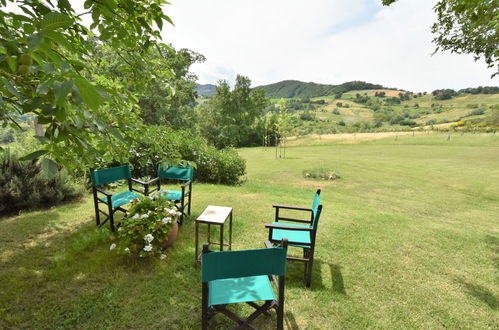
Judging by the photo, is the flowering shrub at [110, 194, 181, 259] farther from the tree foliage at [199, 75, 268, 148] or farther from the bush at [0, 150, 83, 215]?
the tree foliage at [199, 75, 268, 148]

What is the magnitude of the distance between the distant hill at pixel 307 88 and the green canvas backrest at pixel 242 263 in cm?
14595

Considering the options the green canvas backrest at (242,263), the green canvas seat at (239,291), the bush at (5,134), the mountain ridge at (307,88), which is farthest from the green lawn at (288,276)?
the mountain ridge at (307,88)

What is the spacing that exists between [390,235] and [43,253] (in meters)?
6.68

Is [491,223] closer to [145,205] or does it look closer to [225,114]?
[145,205]

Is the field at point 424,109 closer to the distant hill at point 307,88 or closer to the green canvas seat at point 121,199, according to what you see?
the distant hill at point 307,88

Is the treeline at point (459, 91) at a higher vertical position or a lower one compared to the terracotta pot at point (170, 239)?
higher

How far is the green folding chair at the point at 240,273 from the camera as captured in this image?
76.5 inches

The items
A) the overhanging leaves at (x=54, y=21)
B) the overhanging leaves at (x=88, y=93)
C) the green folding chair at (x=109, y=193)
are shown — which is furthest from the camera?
the green folding chair at (x=109, y=193)

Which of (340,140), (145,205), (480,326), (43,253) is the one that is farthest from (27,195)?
(340,140)

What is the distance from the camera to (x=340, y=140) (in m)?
43.9

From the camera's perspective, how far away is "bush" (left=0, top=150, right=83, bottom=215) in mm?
5395

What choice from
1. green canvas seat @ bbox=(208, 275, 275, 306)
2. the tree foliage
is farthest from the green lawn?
the tree foliage

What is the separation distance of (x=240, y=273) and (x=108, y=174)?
4.03 m

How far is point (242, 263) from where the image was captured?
2010 mm
